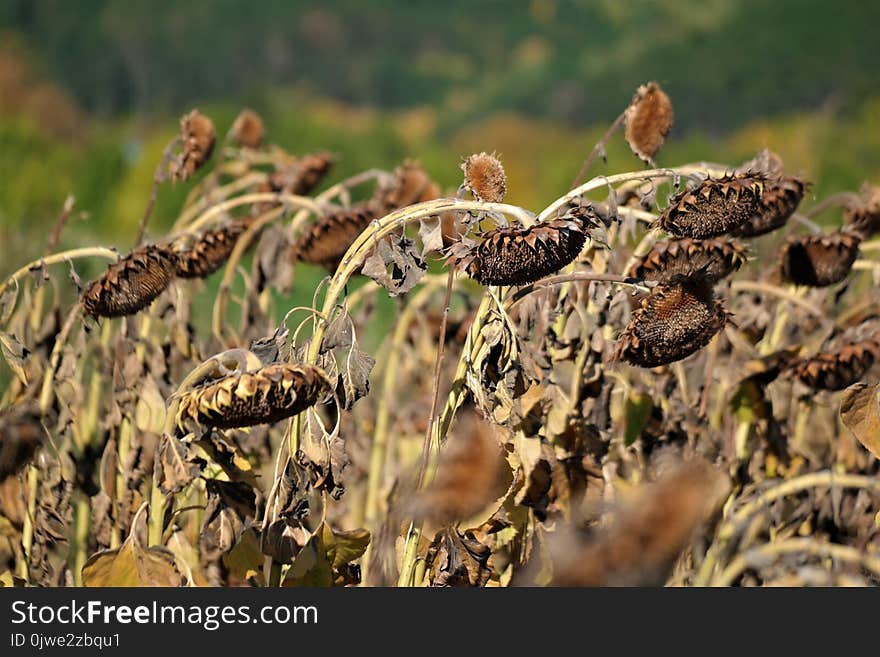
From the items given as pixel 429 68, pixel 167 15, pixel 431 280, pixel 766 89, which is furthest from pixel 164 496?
pixel 167 15

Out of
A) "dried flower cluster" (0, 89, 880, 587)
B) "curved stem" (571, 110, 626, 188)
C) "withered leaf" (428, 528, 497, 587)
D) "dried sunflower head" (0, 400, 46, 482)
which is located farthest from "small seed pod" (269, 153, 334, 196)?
"withered leaf" (428, 528, 497, 587)

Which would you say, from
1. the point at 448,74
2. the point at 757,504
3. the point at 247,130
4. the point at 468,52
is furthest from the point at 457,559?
the point at 468,52

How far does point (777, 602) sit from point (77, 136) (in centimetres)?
860

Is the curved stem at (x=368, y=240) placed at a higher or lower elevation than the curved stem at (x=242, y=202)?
lower

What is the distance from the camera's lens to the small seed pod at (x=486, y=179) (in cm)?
112

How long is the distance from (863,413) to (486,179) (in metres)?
0.47

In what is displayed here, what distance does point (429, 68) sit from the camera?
10.5 metres

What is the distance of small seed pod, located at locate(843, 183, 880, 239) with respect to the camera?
1646 millimetres

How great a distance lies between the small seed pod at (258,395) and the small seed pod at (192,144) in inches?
27.4

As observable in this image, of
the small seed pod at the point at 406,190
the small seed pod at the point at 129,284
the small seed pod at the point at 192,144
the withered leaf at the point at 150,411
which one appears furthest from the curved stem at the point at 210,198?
the small seed pod at the point at 129,284

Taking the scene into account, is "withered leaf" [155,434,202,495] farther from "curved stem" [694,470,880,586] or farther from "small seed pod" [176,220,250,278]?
"curved stem" [694,470,880,586]

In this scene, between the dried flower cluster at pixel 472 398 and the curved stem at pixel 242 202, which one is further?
the curved stem at pixel 242 202

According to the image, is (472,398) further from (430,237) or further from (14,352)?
(14,352)

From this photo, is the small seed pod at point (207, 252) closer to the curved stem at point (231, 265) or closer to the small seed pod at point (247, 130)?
the curved stem at point (231, 265)
